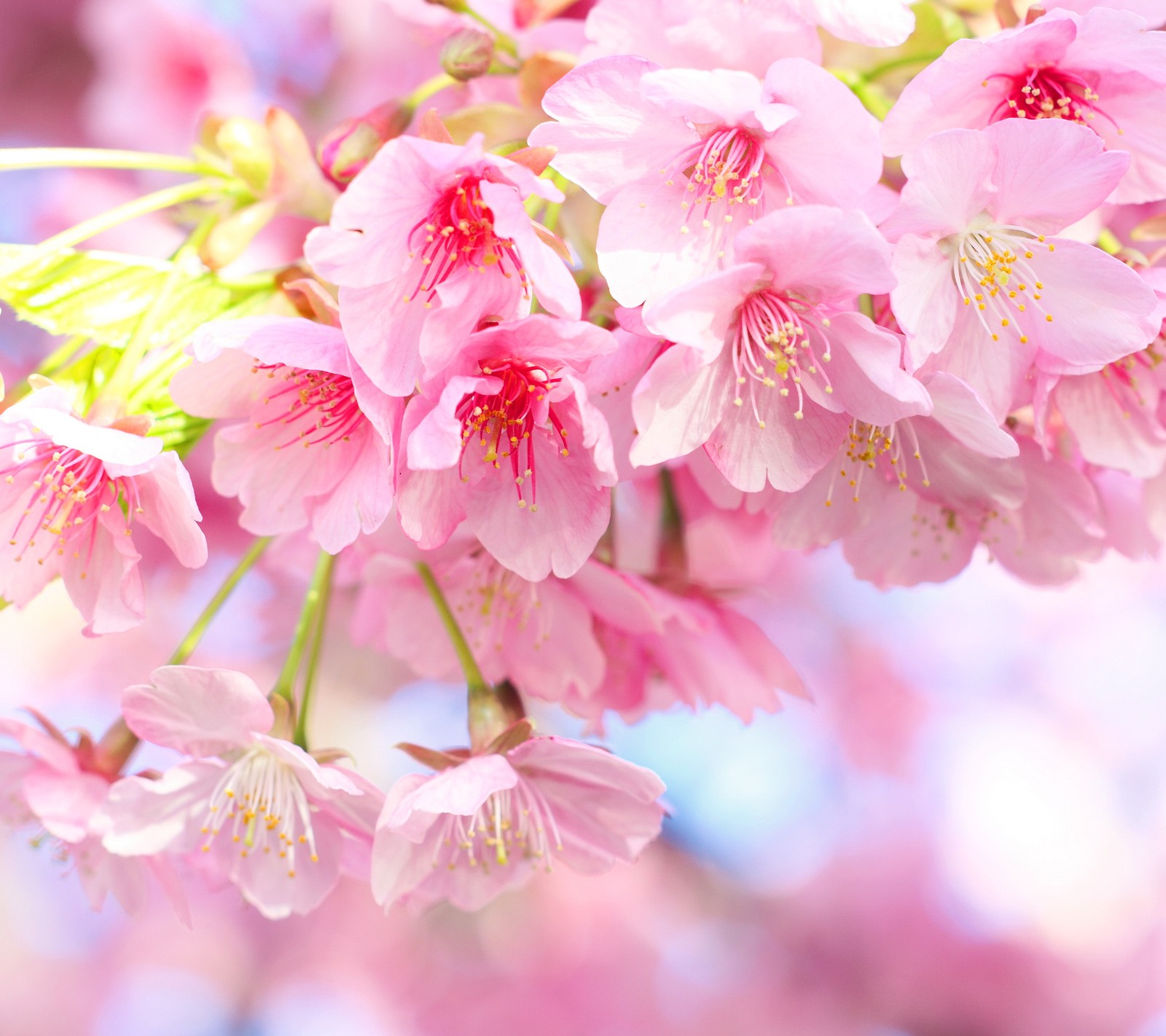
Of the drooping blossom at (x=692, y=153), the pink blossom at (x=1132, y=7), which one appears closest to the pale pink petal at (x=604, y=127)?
the drooping blossom at (x=692, y=153)

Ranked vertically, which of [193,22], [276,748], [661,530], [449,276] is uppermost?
[449,276]

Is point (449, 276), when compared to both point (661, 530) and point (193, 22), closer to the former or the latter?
point (661, 530)

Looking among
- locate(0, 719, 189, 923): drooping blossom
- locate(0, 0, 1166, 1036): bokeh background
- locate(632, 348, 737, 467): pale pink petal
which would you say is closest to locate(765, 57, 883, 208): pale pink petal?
locate(632, 348, 737, 467): pale pink petal

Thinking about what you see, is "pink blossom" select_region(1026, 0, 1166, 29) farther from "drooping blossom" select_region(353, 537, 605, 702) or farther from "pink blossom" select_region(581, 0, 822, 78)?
"drooping blossom" select_region(353, 537, 605, 702)

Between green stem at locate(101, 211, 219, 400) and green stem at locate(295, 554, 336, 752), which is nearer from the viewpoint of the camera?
green stem at locate(101, 211, 219, 400)

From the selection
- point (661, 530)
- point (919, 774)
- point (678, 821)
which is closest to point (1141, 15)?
point (661, 530)

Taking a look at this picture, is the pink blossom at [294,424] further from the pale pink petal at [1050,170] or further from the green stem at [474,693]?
the pale pink petal at [1050,170]

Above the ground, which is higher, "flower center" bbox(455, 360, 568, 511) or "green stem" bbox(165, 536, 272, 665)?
"flower center" bbox(455, 360, 568, 511)
